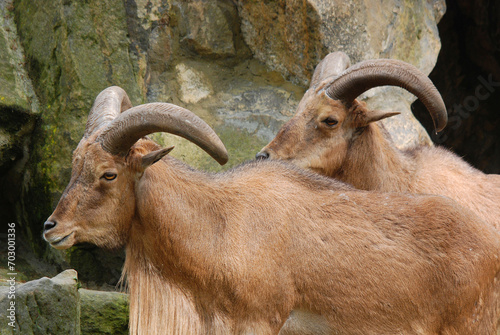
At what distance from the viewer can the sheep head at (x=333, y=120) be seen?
6.76 meters

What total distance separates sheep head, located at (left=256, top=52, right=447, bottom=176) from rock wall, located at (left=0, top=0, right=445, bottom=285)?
2040mm

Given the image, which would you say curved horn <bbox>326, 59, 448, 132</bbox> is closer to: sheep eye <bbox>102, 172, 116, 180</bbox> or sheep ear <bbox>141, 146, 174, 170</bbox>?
sheep ear <bbox>141, 146, 174, 170</bbox>

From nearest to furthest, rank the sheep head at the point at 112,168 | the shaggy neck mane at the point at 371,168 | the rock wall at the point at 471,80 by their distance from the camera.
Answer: the sheep head at the point at 112,168
the shaggy neck mane at the point at 371,168
the rock wall at the point at 471,80

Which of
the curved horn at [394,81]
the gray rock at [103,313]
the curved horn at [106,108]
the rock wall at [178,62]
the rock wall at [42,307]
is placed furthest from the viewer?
the rock wall at [178,62]

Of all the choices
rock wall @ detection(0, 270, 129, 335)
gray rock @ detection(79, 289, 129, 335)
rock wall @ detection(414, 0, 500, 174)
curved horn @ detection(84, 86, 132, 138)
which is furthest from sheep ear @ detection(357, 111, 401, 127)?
rock wall @ detection(414, 0, 500, 174)

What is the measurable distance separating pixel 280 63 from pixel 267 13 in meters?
0.70

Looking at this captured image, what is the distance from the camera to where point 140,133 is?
5289 mm

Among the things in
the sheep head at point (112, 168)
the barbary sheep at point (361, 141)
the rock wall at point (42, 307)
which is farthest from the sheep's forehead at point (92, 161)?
the barbary sheep at point (361, 141)

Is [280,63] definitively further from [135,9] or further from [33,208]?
[33,208]

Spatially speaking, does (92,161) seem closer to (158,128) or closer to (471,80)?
(158,128)

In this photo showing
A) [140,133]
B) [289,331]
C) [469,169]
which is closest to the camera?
[140,133]

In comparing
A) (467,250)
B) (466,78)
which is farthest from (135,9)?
(466,78)

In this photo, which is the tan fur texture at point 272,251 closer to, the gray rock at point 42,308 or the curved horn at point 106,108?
the curved horn at point 106,108

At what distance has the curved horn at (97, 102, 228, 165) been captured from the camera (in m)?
5.22
